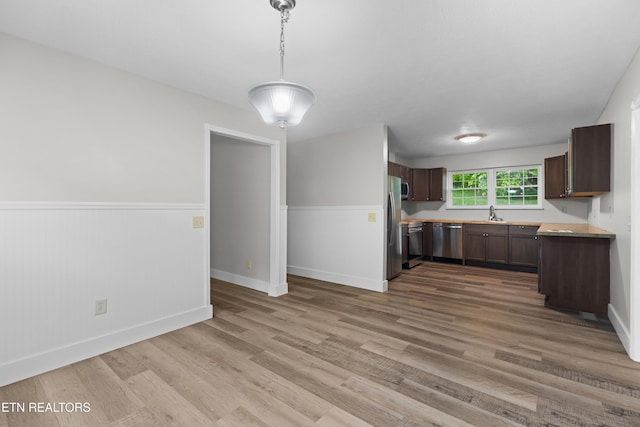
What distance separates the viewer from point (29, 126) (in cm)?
214

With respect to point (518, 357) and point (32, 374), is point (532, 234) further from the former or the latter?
point (32, 374)

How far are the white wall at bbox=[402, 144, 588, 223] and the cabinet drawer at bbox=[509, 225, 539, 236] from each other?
59 cm

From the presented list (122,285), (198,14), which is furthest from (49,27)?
(122,285)

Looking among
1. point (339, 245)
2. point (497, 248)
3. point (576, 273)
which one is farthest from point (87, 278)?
point (497, 248)

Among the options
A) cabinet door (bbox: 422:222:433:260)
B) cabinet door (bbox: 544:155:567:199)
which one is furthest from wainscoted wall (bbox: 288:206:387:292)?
cabinet door (bbox: 544:155:567:199)

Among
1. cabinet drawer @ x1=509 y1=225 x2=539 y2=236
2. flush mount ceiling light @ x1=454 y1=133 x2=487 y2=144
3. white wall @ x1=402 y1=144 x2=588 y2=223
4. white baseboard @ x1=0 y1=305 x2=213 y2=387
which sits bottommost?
white baseboard @ x1=0 y1=305 x2=213 y2=387

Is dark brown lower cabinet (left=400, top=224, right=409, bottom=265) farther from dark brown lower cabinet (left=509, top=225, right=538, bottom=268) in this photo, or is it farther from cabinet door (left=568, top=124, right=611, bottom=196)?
cabinet door (left=568, top=124, right=611, bottom=196)

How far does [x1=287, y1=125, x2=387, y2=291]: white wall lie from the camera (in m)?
4.36

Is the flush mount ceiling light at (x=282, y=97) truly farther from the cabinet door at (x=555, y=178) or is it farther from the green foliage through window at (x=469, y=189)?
the green foliage through window at (x=469, y=189)

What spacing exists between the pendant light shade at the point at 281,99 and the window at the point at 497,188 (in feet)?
19.1

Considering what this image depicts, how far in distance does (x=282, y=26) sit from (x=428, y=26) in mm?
966

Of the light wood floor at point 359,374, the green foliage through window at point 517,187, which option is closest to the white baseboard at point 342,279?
the light wood floor at point 359,374

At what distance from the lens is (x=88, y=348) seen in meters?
2.37

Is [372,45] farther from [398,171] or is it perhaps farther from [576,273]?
[398,171]
